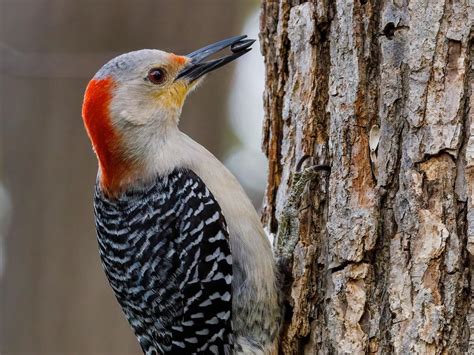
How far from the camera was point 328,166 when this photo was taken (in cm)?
349

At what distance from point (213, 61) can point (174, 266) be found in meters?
1.22

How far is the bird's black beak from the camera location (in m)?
4.23

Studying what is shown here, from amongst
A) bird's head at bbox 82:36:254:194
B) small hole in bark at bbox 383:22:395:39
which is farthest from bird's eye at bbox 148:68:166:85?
small hole in bark at bbox 383:22:395:39

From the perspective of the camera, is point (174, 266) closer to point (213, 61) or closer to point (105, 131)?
point (105, 131)

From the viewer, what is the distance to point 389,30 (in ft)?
10.6

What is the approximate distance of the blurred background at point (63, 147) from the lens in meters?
5.95

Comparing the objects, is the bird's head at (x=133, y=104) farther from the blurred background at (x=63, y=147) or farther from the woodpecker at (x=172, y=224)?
the blurred background at (x=63, y=147)

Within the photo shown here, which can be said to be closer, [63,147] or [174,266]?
[174,266]

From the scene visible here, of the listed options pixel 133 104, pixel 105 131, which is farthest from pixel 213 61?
pixel 105 131

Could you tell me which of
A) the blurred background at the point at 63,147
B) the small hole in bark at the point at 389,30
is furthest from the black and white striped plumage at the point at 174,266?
the blurred background at the point at 63,147

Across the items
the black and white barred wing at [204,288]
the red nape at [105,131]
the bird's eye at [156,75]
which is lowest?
the black and white barred wing at [204,288]

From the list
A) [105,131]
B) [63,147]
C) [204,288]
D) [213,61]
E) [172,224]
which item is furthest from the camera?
[63,147]

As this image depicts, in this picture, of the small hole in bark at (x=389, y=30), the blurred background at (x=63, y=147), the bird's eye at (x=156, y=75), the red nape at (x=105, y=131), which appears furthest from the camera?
the blurred background at (x=63, y=147)

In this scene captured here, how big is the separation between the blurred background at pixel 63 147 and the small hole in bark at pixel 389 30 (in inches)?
118
